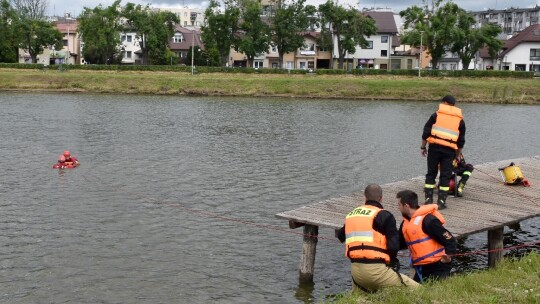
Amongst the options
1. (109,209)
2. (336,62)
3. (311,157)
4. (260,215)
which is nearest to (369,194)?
(260,215)

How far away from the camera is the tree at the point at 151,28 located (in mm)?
101375

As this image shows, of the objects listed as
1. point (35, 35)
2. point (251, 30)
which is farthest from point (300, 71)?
point (35, 35)

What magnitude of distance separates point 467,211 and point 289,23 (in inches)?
3515

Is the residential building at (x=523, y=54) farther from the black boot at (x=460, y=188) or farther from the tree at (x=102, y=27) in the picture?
the black boot at (x=460, y=188)

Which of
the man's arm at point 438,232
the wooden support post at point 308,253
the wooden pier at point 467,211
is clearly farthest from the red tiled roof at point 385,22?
the man's arm at point 438,232

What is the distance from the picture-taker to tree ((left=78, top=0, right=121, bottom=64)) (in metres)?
99.7

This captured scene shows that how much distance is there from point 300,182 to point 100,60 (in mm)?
94148

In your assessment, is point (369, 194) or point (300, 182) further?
point (300, 182)

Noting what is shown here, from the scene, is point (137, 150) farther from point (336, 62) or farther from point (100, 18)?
point (336, 62)

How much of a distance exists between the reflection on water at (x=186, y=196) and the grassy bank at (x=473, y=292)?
289 centimetres

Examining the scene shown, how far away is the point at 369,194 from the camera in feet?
35.1

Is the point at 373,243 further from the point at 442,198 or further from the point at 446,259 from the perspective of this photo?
the point at 442,198

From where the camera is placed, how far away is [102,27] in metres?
101

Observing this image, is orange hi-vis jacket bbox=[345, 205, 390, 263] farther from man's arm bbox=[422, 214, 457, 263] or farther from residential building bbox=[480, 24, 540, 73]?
residential building bbox=[480, 24, 540, 73]
